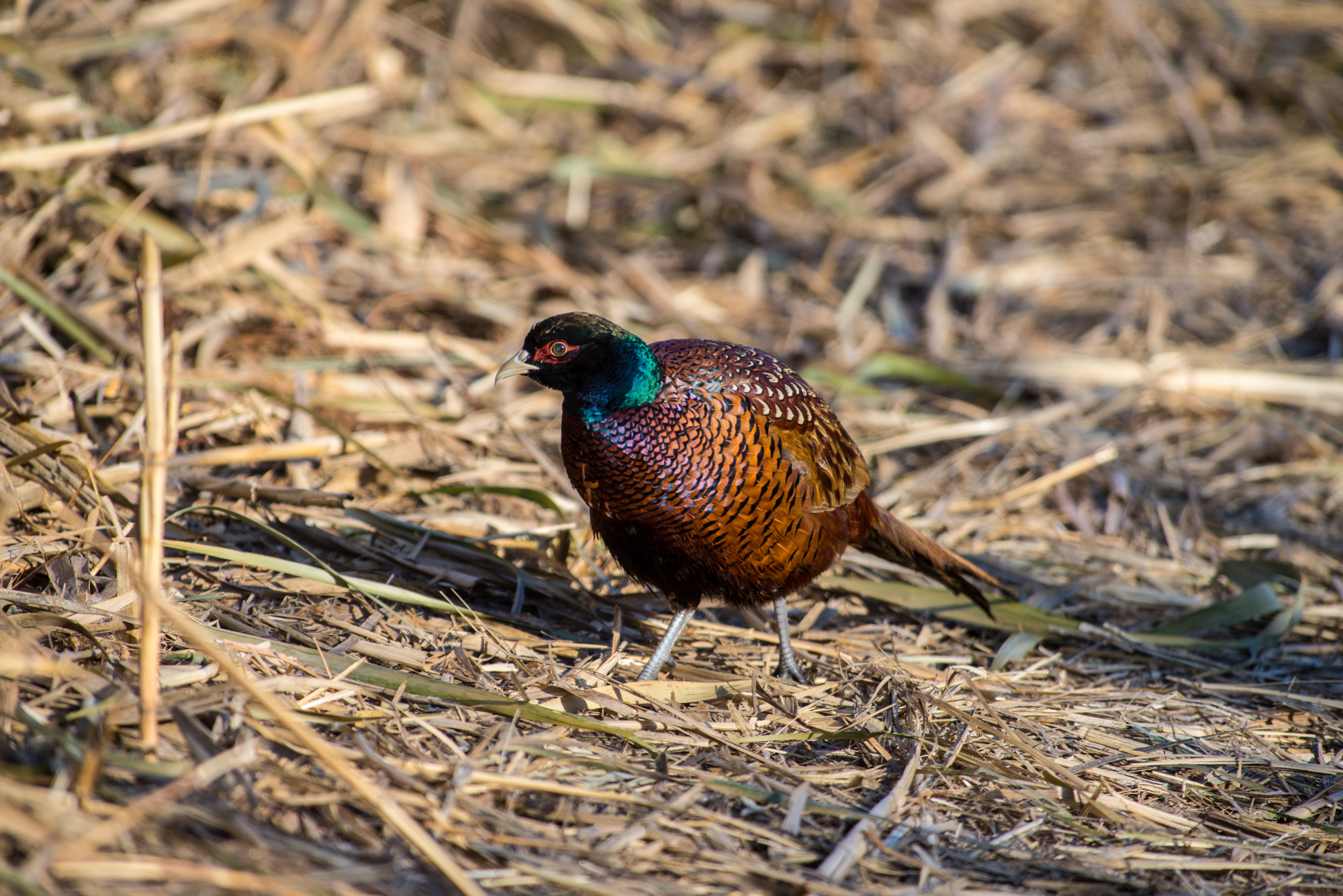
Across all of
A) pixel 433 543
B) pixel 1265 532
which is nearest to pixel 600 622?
pixel 433 543

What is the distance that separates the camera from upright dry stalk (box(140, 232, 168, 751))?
2.23 meters

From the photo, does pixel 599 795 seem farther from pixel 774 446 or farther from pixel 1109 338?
pixel 1109 338

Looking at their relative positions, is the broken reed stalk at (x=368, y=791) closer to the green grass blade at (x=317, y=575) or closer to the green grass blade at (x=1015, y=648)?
the green grass blade at (x=317, y=575)

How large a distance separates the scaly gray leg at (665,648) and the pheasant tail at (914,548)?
738 millimetres

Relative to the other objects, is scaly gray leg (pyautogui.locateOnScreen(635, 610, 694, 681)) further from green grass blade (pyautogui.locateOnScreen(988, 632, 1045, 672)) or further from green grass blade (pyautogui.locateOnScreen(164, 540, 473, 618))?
green grass blade (pyautogui.locateOnScreen(988, 632, 1045, 672))

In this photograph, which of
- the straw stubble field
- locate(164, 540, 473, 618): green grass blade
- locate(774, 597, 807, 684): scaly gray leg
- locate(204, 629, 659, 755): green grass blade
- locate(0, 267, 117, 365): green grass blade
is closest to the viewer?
the straw stubble field

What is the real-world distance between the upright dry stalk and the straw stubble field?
0.04 feet

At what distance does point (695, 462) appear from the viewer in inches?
130

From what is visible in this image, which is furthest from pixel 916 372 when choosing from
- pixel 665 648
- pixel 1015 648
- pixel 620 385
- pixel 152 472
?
pixel 152 472

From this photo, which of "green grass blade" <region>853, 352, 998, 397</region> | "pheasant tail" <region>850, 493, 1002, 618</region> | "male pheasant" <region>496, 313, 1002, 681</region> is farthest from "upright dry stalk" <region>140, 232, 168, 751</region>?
"green grass blade" <region>853, 352, 998, 397</region>

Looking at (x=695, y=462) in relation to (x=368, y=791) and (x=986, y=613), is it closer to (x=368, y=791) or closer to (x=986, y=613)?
(x=368, y=791)

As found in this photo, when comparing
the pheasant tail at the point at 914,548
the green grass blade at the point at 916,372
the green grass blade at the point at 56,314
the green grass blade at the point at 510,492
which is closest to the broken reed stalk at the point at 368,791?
the green grass blade at the point at 510,492

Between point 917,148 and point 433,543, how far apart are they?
5.47 meters

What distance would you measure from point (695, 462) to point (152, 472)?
158cm
